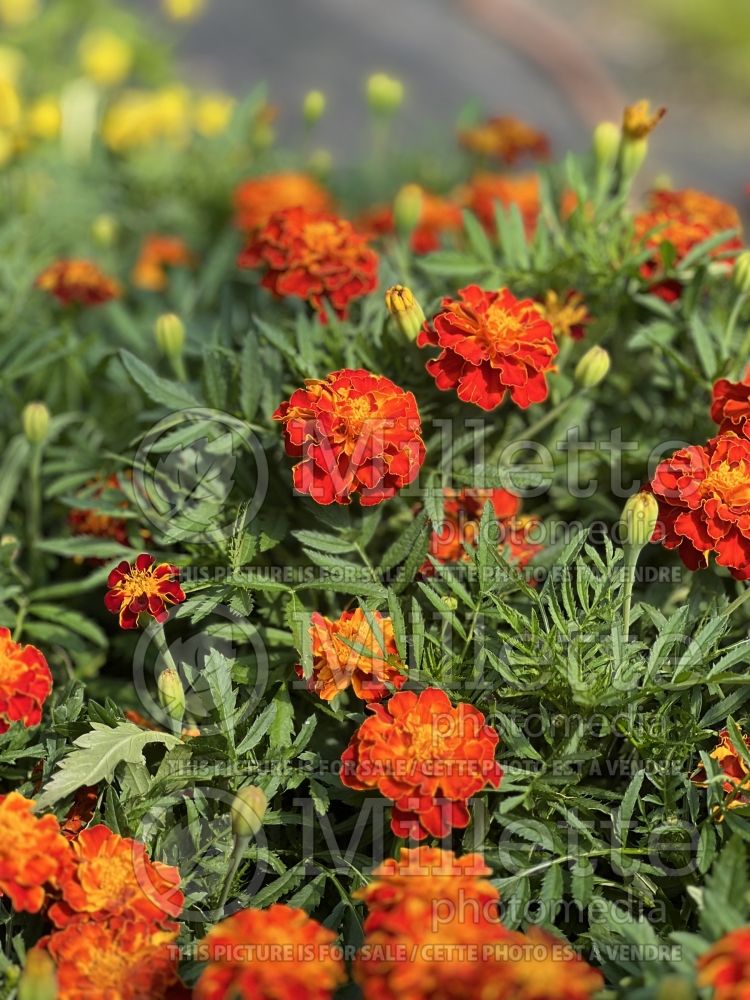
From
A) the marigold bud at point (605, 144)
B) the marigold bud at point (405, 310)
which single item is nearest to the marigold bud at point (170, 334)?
the marigold bud at point (405, 310)

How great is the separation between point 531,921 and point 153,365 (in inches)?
39.1

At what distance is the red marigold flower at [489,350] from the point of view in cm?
113

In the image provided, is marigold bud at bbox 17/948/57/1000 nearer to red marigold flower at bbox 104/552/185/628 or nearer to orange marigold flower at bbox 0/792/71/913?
orange marigold flower at bbox 0/792/71/913

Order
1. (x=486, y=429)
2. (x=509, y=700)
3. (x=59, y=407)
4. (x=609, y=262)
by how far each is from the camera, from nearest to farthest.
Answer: (x=509, y=700)
(x=486, y=429)
(x=609, y=262)
(x=59, y=407)

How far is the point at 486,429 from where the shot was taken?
131cm

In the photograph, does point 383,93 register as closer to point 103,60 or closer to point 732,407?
point 732,407

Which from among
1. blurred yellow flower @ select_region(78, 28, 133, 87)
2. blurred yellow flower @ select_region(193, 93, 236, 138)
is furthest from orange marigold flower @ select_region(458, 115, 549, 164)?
blurred yellow flower @ select_region(78, 28, 133, 87)

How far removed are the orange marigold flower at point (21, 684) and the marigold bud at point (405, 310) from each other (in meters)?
0.52

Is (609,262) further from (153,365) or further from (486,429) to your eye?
(153,365)

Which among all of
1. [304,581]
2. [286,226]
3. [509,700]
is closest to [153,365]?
[286,226]

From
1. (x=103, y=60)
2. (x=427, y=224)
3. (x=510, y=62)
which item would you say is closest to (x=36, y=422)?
(x=427, y=224)

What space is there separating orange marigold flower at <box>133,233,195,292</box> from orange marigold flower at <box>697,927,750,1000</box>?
166 cm

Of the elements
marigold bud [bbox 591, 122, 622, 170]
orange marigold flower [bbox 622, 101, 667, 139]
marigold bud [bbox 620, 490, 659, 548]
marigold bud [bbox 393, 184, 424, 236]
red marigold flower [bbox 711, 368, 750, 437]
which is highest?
orange marigold flower [bbox 622, 101, 667, 139]

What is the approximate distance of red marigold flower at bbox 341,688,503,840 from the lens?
94 centimetres
